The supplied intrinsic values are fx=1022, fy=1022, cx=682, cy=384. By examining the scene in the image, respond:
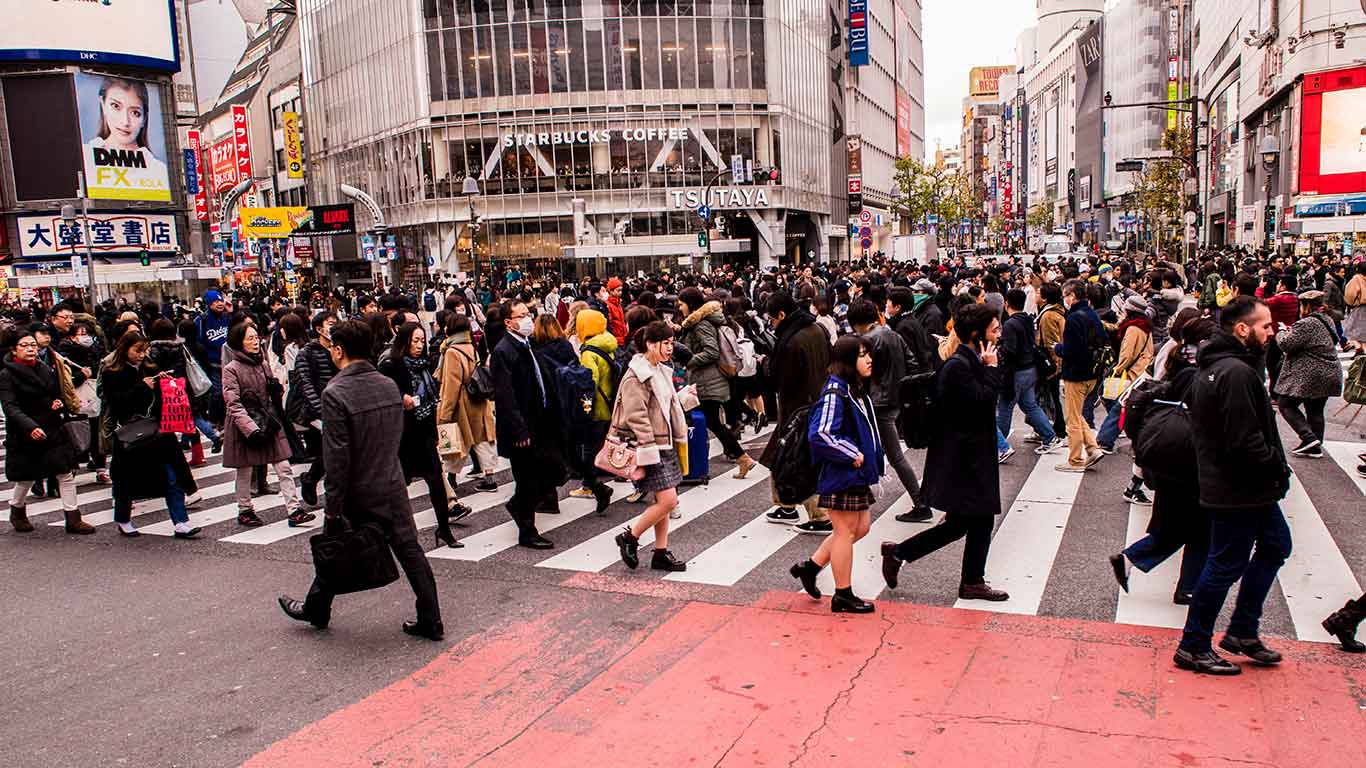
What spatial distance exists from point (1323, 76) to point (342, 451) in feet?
198

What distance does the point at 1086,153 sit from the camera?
12838 cm

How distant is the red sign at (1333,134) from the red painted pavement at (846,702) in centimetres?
5778

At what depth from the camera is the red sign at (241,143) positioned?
6718 cm

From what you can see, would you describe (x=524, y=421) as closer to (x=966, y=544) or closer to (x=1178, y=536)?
(x=966, y=544)

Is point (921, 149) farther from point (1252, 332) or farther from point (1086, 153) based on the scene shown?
point (1252, 332)

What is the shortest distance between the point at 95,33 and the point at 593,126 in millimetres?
24402

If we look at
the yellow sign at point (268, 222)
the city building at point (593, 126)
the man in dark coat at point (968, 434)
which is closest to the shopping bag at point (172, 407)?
the man in dark coat at point (968, 434)

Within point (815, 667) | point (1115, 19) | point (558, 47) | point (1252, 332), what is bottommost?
point (815, 667)

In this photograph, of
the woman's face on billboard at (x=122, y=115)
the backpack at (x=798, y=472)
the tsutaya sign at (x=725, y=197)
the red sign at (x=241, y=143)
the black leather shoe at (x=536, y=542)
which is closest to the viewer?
the backpack at (x=798, y=472)

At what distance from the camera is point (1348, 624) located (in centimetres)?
543

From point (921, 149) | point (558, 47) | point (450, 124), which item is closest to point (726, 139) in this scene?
point (558, 47)

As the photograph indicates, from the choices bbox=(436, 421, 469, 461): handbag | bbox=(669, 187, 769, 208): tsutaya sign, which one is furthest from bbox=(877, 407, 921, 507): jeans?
bbox=(669, 187, 769, 208): tsutaya sign

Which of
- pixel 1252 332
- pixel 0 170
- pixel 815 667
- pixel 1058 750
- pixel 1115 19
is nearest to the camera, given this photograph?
pixel 1058 750

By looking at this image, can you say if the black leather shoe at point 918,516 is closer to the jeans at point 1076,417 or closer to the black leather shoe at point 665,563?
the black leather shoe at point 665,563
